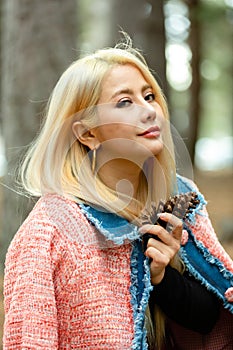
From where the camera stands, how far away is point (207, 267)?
293 centimetres

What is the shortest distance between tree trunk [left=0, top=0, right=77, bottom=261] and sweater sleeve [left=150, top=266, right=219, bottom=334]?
1.90 metres

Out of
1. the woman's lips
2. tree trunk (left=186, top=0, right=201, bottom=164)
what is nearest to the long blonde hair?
the woman's lips

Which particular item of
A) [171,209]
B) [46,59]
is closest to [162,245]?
[171,209]

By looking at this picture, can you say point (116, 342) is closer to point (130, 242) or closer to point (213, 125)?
point (130, 242)

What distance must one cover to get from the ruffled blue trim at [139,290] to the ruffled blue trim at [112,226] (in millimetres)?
68

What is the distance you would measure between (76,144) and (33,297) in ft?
2.13

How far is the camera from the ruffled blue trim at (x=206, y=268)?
9.48ft

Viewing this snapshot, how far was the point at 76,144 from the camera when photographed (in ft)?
9.25

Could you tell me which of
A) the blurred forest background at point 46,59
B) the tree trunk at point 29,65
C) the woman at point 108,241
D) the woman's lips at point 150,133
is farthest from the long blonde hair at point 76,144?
the tree trunk at point 29,65

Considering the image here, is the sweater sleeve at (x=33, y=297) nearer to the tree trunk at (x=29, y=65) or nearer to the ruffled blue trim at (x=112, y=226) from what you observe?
the ruffled blue trim at (x=112, y=226)

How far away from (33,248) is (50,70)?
89.4 inches

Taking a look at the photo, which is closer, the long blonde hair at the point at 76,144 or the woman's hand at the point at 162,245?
the woman's hand at the point at 162,245

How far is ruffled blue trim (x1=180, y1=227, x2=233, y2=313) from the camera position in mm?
2889

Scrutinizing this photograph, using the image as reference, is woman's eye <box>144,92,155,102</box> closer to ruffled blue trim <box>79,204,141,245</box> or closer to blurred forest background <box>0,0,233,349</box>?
blurred forest background <box>0,0,233,349</box>
